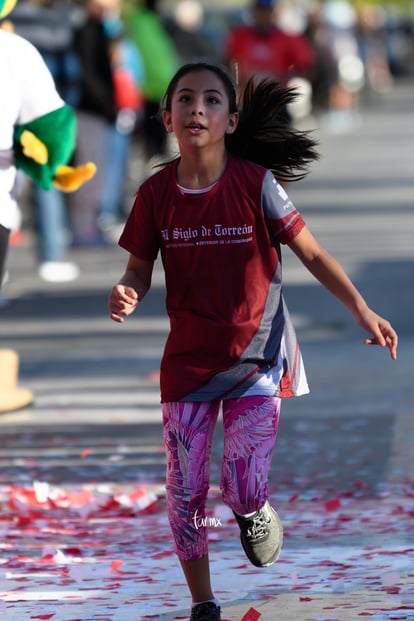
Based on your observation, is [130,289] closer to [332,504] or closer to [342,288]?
[342,288]

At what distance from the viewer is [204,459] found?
446 centimetres

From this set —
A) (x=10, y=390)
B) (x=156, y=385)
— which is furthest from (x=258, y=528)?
(x=156, y=385)

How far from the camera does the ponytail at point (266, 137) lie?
4773 millimetres

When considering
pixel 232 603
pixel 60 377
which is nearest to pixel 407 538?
pixel 232 603

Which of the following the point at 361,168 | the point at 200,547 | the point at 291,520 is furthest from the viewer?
the point at 361,168

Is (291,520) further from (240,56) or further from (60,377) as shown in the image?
(240,56)

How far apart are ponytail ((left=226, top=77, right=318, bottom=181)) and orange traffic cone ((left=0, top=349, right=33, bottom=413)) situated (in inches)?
132

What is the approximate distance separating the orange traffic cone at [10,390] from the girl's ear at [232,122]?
3539mm

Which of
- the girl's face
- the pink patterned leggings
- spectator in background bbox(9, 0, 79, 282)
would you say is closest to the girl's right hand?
the pink patterned leggings

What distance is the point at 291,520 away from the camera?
5.78 m

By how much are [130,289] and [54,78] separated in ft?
29.8

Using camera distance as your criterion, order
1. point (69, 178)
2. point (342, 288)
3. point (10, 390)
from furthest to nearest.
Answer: point (10, 390)
point (69, 178)
point (342, 288)

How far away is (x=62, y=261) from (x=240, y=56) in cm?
321

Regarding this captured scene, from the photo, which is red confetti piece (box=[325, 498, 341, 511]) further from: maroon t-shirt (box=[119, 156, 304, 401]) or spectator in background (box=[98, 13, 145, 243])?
spectator in background (box=[98, 13, 145, 243])
